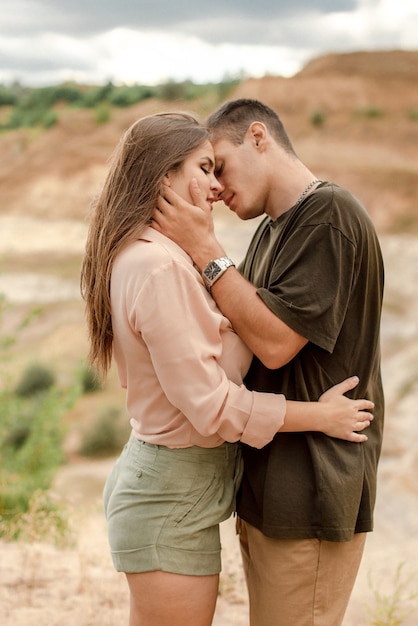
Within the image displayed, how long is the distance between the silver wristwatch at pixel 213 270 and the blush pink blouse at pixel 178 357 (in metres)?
0.03

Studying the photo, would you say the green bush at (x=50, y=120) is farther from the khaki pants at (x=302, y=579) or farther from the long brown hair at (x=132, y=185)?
the khaki pants at (x=302, y=579)

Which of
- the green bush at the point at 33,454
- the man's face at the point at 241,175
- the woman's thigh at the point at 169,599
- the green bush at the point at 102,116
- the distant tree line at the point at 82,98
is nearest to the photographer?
the woman's thigh at the point at 169,599

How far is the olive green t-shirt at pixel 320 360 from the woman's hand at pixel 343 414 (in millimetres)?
32

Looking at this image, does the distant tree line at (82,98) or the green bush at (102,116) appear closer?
the green bush at (102,116)

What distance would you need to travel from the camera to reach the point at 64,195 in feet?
94.9

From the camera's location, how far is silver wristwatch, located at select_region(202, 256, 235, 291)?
213cm

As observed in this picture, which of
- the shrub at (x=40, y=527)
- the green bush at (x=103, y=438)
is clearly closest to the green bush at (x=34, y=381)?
the green bush at (x=103, y=438)

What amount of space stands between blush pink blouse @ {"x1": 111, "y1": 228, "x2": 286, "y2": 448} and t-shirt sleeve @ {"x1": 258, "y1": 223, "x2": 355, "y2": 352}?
0.17 m

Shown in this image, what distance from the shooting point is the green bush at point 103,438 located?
13891 millimetres

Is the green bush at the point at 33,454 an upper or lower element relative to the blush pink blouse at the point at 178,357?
lower

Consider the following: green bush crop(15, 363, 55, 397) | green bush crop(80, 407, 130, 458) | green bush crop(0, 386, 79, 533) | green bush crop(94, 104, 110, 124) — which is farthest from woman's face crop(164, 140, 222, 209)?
green bush crop(94, 104, 110, 124)

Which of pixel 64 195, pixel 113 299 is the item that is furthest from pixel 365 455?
pixel 64 195

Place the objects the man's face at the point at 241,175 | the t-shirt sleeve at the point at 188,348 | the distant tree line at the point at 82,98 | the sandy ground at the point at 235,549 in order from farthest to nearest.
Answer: the distant tree line at the point at 82,98 < the sandy ground at the point at 235,549 < the man's face at the point at 241,175 < the t-shirt sleeve at the point at 188,348

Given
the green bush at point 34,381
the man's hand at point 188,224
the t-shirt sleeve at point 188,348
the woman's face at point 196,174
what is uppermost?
the woman's face at point 196,174
